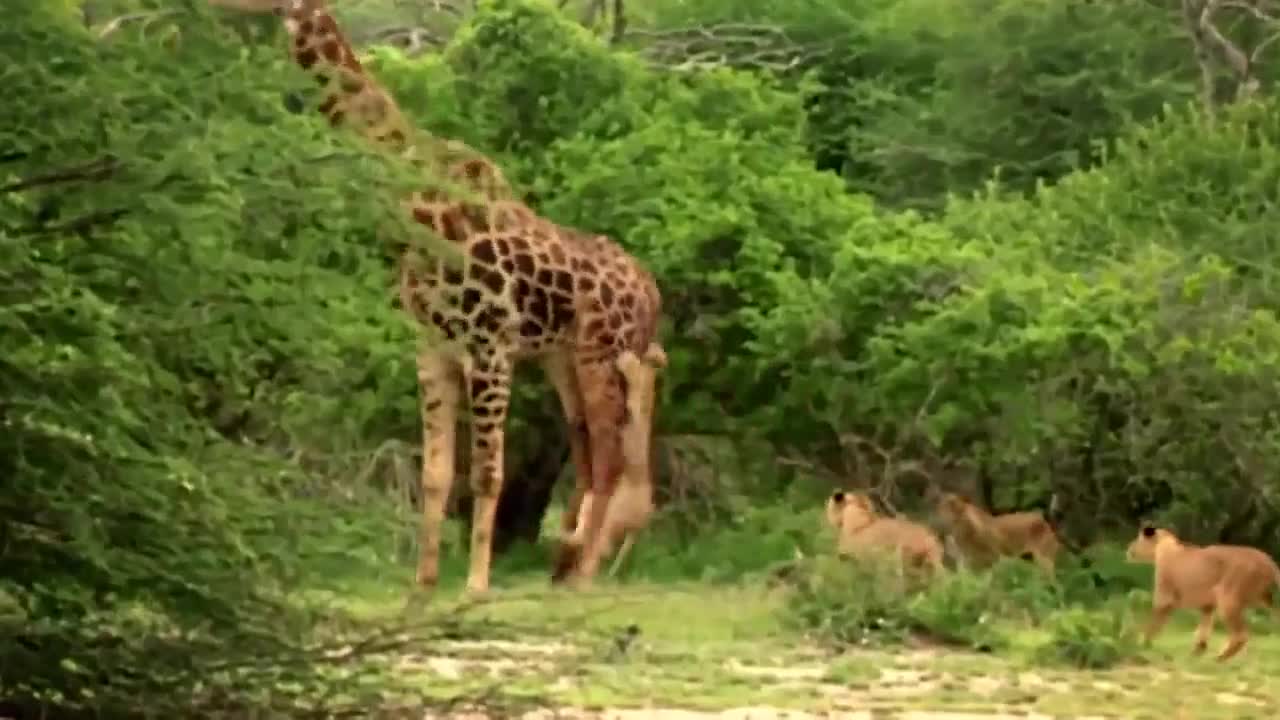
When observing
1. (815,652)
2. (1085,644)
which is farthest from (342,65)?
(1085,644)

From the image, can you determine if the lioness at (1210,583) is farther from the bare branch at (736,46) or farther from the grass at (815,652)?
the bare branch at (736,46)

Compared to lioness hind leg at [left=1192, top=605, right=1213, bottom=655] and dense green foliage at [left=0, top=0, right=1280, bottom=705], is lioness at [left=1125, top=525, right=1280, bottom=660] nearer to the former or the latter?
lioness hind leg at [left=1192, top=605, right=1213, bottom=655]

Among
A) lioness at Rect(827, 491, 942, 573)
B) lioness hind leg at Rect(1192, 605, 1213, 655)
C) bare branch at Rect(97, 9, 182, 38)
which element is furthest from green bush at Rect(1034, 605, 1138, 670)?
bare branch at Rect(97, 9, 182, 38)

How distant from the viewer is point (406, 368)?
A: 15.7ft

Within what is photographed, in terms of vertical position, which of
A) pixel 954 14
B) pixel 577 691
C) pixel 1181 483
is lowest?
pixel 577 691

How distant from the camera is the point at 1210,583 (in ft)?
13.8

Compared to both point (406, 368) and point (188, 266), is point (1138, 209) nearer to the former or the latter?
point (406, 368)

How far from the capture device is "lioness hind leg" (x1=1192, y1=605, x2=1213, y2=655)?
13.5ft

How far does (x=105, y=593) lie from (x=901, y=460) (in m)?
3.23

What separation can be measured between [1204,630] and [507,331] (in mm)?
1548

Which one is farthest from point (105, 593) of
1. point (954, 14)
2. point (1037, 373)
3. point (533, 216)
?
point (954, 14)

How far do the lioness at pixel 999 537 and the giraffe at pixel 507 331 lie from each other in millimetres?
705

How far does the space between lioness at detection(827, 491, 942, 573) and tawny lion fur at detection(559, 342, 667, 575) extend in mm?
470

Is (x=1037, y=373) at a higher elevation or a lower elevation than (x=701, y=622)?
higher
